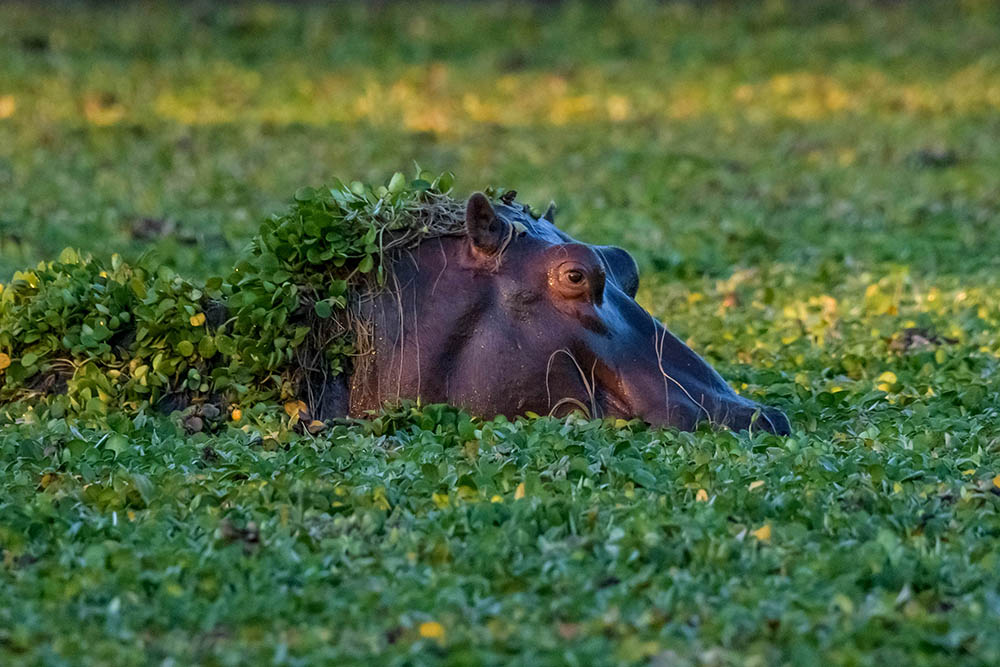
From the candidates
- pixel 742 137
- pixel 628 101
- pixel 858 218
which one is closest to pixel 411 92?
pixel 628 101

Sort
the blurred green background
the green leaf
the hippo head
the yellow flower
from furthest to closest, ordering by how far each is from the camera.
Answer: the blurred green background < the green leaf < the hippo head < the yellow flower

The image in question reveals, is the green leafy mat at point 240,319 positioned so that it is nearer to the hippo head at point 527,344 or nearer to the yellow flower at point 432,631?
the hippo head at point 527,344

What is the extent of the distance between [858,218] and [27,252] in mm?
5010

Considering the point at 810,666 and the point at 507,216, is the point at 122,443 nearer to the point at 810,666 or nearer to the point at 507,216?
the point at 507,216

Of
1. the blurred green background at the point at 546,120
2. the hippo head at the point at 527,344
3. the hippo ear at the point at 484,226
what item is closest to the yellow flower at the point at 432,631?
the hippo head at the point at 527,344

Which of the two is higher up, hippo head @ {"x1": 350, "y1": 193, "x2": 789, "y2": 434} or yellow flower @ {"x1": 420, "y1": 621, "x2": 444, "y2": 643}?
hippo head @ {"x1": 350, "y1": 193, "x2": 789, "y2": 434}

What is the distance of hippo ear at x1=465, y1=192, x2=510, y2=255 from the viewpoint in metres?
5.23

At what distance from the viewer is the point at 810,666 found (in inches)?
132

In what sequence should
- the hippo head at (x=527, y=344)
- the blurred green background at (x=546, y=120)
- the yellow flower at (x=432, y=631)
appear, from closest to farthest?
the yellow flower at (x=432, y=631) → the hippo head at (x=527, y=344) → the blurred green background at (x=546, y=120)

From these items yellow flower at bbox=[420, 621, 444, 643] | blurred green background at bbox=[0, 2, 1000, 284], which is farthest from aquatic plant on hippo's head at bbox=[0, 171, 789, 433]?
blurred green background at bbox=[0, 2, 1000, 284]

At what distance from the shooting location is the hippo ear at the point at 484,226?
523 centimetres

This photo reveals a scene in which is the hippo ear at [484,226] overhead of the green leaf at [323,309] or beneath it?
overhead

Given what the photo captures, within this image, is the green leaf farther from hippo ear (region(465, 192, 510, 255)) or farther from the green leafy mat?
hippo ear (region(465, 192, 510, 255))

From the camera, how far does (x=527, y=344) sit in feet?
17.1
